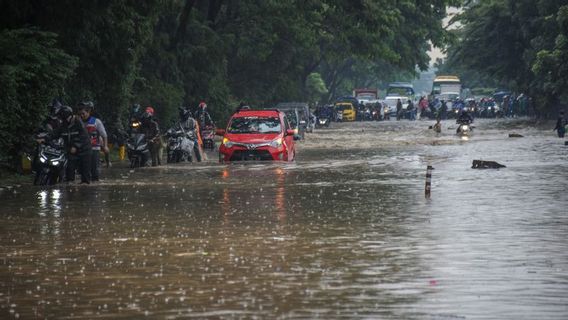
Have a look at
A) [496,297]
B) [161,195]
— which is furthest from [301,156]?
[496,297]

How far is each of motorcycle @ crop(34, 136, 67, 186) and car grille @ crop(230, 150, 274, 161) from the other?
7.74 meters

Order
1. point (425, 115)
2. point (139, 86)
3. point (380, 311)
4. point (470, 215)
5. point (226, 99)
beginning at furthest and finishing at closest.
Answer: point (425, 115) → point (226, 99) → point (139, 86) → point (470, 215) → point (380, 311)

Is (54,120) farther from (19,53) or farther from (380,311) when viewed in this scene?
(380,311)

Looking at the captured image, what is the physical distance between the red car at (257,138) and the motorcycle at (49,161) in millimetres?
7778

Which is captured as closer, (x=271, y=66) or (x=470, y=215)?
(x=470, y=215)

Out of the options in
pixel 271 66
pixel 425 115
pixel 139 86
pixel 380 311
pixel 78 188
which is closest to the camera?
pixel 380 311

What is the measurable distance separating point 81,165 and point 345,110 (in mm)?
71700

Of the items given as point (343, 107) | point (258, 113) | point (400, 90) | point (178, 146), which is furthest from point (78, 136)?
point (400, 90)

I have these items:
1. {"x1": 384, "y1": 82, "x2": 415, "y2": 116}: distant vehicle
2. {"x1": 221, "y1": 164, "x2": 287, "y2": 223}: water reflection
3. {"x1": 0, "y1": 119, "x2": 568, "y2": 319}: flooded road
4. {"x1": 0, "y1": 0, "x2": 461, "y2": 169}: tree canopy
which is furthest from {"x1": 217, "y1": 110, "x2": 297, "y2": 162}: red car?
{"x1": 384, "y1": 82, "x2": 415, "y2": 116}: distant vehicle

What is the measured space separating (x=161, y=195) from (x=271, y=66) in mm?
49144

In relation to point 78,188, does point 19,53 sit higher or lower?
higher

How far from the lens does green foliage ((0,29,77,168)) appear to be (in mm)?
28000

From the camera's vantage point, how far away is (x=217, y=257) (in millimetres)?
14555

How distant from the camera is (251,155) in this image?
3422 centimetres
